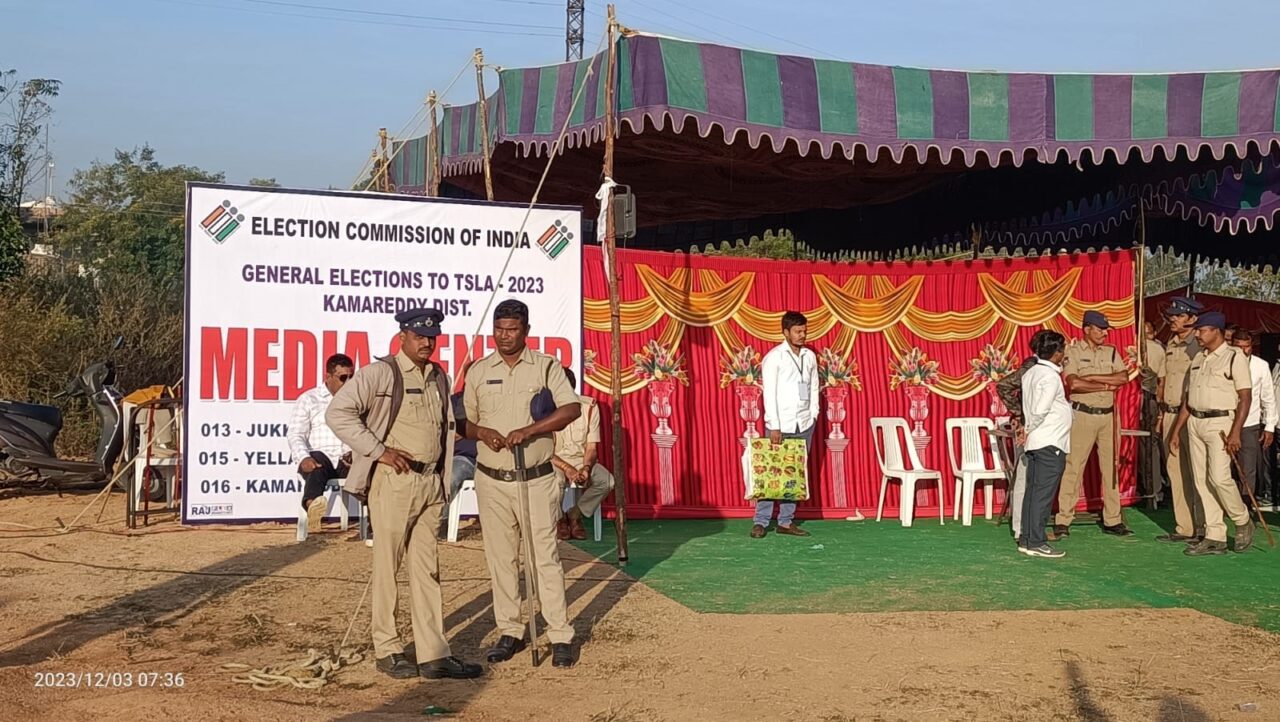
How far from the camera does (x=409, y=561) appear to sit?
5.61 meters

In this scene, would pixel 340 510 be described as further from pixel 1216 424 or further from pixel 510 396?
pixel 1216 424

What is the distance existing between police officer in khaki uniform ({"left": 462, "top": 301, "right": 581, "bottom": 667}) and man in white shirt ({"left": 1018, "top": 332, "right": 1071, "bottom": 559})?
4231 millimetres

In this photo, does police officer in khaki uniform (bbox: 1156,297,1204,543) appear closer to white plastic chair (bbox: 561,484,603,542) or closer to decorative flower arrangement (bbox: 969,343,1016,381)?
decorative flower arrangement (bbox: 969,343,1016,381)

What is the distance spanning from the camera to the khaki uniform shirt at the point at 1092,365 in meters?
9.55

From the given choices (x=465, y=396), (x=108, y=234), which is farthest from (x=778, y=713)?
(x=108, y=234)

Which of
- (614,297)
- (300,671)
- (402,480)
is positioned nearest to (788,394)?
(614,297)

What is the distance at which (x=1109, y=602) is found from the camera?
23.6ft

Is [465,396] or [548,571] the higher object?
[465,396]

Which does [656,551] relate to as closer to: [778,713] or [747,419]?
[747,419]

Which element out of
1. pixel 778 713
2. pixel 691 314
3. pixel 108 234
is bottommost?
pixel 778 713

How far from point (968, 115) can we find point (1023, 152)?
0.50 m

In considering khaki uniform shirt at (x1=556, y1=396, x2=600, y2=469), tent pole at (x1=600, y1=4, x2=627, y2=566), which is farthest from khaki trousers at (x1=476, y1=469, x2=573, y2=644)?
khaki uniform shirt at (x1=556, y1=396, x2=600, y2=469)

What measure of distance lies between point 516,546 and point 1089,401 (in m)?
5.77

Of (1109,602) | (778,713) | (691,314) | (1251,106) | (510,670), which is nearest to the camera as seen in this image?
(778,713)
